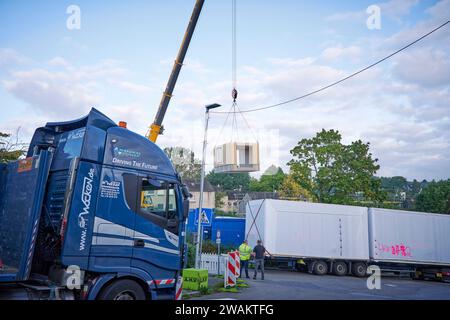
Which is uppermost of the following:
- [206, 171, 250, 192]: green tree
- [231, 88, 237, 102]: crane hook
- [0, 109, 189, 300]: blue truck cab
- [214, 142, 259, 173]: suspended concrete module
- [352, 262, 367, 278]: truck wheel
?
[206, 171, 250, 192]: green tree

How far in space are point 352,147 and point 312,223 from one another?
45.2ft

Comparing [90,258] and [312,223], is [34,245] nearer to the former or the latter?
[90,258]

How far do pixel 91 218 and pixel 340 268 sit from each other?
1575cm

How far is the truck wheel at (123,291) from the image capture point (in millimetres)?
6312

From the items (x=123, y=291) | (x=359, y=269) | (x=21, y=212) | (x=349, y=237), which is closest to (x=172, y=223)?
(x=123, y=291)

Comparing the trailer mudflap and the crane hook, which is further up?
the crane hook

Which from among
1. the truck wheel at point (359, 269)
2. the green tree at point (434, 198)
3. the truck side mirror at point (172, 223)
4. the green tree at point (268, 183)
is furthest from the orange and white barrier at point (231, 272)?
the green tree at point (268, 183)

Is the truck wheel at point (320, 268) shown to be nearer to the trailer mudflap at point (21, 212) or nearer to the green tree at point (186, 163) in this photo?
the trailer mudflap at point (21, 212)

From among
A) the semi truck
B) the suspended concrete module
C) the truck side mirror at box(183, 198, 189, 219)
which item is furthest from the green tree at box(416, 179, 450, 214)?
the truck side mirror at box(183, 198, 189, 219)

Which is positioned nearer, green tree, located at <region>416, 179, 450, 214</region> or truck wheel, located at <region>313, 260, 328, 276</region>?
truck wheel, located at <region>313, 260, 328, 276</region>

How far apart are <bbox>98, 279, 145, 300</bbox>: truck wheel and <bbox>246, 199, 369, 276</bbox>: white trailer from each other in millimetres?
11504

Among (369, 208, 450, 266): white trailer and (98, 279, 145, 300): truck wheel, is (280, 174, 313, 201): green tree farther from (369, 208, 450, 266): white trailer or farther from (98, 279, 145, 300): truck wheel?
(98, 279, 145, 300): truck wheel

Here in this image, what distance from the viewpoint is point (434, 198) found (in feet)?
155

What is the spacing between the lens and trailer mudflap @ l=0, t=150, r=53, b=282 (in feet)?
20.3
